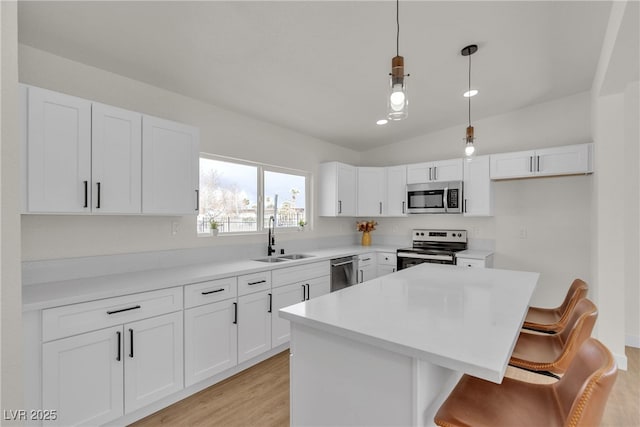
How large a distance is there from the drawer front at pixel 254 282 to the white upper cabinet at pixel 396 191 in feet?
8.24

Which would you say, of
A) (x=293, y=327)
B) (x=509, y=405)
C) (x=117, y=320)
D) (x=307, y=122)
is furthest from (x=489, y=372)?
(x=307, y=122)

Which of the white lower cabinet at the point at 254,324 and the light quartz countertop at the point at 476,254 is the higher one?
the light quartz countertop at the point at 476,254

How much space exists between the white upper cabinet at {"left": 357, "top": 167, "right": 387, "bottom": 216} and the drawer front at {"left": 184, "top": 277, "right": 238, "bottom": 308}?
2.73 m

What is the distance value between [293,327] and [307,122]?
9.57 feet

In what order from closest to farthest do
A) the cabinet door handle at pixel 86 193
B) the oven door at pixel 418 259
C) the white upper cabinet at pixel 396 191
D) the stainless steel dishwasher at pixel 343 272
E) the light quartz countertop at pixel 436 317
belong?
1. the light quartz countertop at pixel 436 317
2. the cabinet door handle at pixel 86 193
3. the stainless steel dishwasher at pixel 343 272
4. the oven door at pixel 418 259
5. the white upper cabinet at pixel 396 191

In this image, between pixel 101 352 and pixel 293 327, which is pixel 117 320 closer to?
pixel 101 352

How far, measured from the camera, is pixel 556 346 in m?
1.85

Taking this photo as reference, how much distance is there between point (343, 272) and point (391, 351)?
2.78 metres

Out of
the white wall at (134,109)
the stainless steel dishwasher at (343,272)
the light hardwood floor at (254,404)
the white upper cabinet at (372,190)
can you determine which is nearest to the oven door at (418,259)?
the stainless steel dishwasher at (343,272)

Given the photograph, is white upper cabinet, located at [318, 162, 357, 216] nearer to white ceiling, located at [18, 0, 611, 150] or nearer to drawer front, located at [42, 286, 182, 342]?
white ceiling, located at [18, 0, 611, 150]

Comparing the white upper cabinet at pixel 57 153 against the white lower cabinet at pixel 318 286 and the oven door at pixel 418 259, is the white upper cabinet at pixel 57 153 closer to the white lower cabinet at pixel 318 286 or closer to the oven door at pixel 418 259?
the white lower cabinet at pixel 318 286

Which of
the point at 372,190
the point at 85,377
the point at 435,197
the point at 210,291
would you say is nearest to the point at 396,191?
the point at 372,190

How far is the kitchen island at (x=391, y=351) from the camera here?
45.1 inches

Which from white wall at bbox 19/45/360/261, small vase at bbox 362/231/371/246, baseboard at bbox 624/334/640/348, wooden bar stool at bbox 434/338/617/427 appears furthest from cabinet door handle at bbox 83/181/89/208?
baseboard at bbox 624/334/640/348
